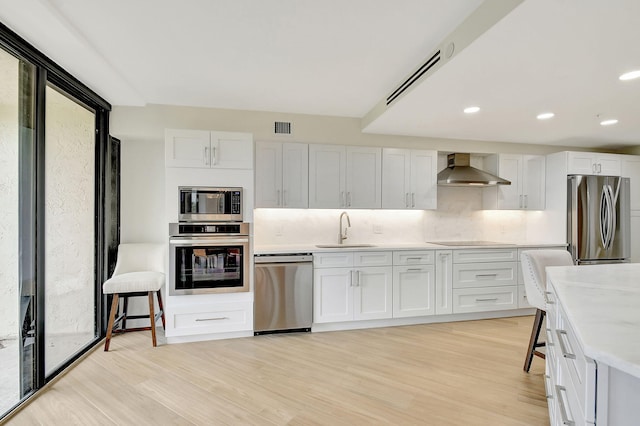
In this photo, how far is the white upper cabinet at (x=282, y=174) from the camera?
3.74 metres

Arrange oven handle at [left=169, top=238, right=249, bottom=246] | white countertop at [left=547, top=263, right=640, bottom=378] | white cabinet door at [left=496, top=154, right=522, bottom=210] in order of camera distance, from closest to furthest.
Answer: white countertop at [left=547, top=263, right=640, bottom=378], oven handle at [left=169, top=238, right=249, bottom=246], white cabinet door at [left=496, top=154, right=522, bottom=210]

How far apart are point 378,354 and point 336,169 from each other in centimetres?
206

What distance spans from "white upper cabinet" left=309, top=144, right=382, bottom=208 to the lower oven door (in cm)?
106

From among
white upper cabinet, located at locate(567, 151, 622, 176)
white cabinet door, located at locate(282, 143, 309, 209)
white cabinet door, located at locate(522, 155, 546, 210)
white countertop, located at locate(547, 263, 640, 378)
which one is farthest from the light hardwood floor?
white upper cabinet, located at locate(567, 151, 622, 176)

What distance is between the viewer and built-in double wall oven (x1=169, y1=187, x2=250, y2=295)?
10.7 ft

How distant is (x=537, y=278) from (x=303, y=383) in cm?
194

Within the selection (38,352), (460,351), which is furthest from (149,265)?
(460,351)

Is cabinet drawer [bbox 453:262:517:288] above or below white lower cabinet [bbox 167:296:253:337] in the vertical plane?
above

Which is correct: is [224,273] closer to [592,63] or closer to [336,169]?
[336,169]

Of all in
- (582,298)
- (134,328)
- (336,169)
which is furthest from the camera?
(336,169)

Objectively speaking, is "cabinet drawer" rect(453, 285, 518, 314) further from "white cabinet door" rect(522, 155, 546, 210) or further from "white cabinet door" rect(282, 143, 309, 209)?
"white cabinet door" rect(282, 143, 309, 209)

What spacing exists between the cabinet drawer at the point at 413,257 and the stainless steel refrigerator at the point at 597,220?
2.00m

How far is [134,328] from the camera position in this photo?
3.60m

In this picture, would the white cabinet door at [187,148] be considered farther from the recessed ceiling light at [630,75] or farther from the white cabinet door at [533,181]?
the white cabinet door at [533,181]
